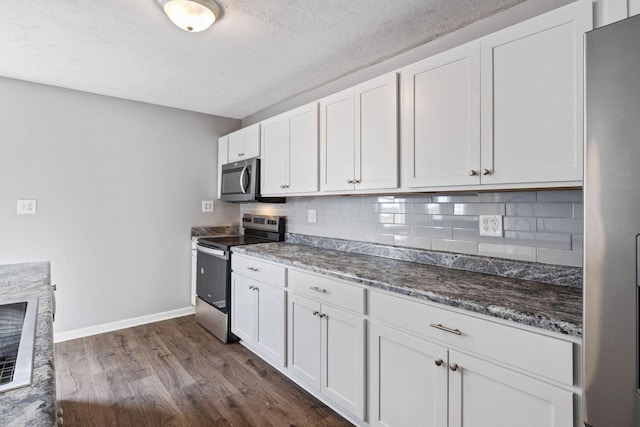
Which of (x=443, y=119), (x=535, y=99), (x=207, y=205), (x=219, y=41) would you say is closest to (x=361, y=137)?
(x=443, y=119)

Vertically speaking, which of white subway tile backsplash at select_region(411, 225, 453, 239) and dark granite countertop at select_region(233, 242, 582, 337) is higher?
white subway tile backsplash at select_region(411, 225, 453, 239)

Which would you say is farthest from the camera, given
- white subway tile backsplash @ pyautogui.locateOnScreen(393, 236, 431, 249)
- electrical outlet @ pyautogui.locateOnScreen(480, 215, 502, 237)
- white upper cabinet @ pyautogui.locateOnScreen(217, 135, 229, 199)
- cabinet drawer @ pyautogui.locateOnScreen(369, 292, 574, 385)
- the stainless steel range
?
white upper cabinet @ pyautogui.locateOnScreen(217, 135, 229, 199)

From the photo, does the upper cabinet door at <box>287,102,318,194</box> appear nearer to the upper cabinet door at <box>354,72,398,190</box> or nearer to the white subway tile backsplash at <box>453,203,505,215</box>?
the upper cabinet door at <box>354,72,398,190</box>

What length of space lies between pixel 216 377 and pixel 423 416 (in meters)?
1.55

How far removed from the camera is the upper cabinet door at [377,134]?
75.3 inches

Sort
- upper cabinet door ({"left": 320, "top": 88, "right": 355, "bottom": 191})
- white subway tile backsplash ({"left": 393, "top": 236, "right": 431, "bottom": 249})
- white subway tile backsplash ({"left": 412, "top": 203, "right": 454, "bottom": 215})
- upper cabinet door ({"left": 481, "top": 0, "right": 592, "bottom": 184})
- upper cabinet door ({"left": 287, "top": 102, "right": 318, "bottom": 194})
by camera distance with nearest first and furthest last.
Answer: upper cabinet door ({"left": 481, "top": 0, "right": 592, "bottom": 184})
white subway tile backsplash ({"left": 412, "top": 203, "right": 454, "bottom": 215})
white subway tile backsplash ({"left": 393, "top": 236, "right": 431, "bottom": 249})
upper cabinet door ({"left": 320, "top": 88, "right": 355, "bottom": 191})
upper cabinet door ({"left": 287, "top": 102, "right": 318, "bottom": 194})

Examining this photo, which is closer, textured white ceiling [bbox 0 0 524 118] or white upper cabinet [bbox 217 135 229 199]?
textured white ceiling [bbox 0 0 524 118]

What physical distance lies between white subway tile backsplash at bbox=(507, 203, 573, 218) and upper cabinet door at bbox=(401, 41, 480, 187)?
338 millimetres

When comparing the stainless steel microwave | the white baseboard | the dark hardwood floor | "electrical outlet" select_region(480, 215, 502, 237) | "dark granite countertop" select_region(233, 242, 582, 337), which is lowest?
the dark hardwood floor

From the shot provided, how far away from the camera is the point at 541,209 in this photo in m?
1.62

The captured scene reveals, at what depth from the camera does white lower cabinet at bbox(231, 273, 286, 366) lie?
7.52 feet

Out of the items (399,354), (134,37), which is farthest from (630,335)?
(134,37)

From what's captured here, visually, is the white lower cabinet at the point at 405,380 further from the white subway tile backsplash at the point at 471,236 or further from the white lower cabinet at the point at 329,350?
the white subway tile backsplash at the point at 471,236

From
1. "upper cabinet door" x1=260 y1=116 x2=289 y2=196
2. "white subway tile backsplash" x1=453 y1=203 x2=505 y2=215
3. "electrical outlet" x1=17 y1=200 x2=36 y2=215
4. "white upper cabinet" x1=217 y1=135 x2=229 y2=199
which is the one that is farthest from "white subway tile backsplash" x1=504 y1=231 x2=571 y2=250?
"electrical outlet" x1=17 y1=200 x2=36 y2=215
